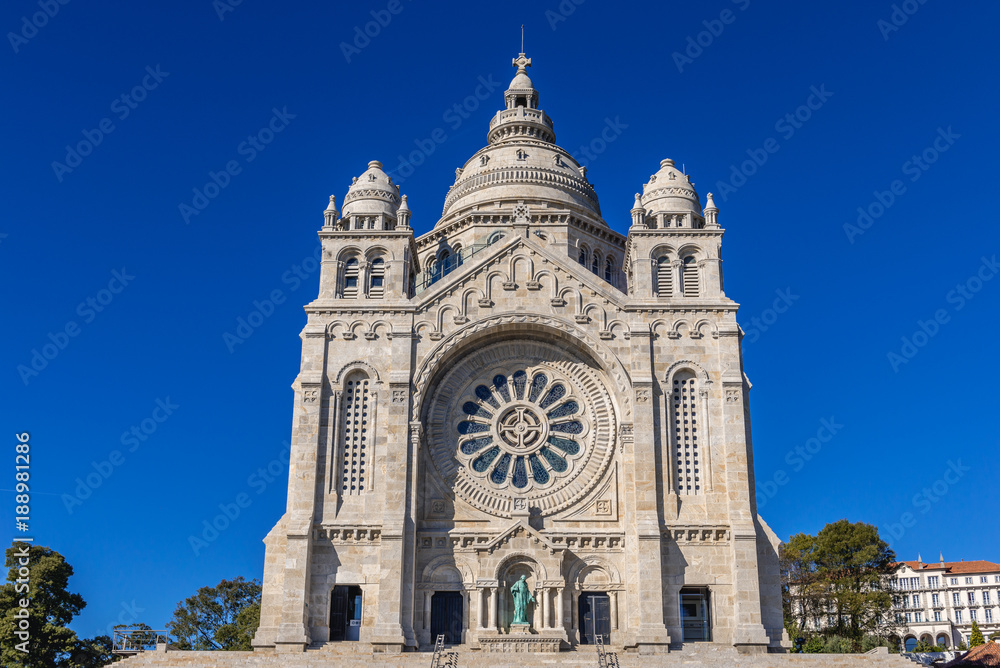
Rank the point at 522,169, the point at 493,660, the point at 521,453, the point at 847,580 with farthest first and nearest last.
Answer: the point at 847,580 → the point at 522,169 → the point at 521,453 → the point at 493,660

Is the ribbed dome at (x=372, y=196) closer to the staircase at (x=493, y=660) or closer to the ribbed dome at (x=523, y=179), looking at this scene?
the ribbed dome at (x=523, y=179)

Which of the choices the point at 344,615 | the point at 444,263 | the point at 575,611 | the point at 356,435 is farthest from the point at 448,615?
the point at 444,263

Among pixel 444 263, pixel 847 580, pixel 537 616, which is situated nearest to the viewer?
pixel 537 616

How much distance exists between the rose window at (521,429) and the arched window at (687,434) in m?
3.89

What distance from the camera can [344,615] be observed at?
36.8m

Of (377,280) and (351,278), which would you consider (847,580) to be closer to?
(377,280)

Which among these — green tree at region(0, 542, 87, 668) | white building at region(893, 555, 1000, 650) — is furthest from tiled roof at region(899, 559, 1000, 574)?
green tree at region(0, 542, 87, 668)

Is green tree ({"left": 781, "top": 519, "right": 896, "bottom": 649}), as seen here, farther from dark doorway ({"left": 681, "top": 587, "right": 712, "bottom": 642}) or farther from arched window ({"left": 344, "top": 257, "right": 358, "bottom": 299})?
arched window ({"left": 344, "top": 257, "right": 358, "bottom": 299})

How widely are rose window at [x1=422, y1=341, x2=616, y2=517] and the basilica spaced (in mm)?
83

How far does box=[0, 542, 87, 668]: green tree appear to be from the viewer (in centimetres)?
3784

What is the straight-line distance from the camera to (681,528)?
122 feet

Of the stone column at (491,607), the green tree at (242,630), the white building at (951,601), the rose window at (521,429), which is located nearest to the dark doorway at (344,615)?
the stone column at (491,607)

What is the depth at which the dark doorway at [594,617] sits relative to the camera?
37.1 metres

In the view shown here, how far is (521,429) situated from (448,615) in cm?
794
